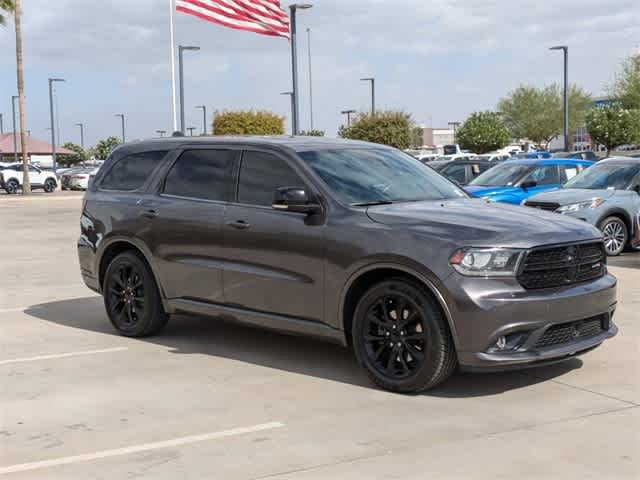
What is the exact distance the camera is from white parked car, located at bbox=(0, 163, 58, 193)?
1959 inches

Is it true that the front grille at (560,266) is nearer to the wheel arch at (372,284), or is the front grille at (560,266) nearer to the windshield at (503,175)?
the wheel arch at (372,284)

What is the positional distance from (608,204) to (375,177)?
27.5ft

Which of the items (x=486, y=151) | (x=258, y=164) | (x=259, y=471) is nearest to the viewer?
(x=259, y=471)

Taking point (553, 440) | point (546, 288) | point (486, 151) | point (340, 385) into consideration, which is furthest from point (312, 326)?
point (486, 151)

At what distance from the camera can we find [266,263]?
701 cm

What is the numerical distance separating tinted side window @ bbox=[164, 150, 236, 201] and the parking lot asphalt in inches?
52.0

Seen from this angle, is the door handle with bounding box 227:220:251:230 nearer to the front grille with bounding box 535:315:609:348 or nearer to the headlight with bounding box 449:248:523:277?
the headlight with bounding box 449:248:523:277

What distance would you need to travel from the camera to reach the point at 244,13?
23594 mm

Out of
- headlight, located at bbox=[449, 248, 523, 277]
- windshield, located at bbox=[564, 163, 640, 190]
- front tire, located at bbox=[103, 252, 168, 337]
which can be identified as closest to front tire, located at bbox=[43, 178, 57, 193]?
windshield, located at bbox=[564, 163, 640, 190]

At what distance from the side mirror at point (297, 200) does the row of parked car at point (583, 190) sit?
320 inches

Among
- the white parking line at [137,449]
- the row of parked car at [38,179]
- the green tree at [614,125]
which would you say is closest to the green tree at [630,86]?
the green tree at [614,125]

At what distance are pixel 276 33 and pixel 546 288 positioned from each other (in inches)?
770

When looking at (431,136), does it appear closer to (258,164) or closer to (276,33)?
(276,33)

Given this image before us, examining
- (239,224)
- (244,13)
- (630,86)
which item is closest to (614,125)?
(630,86)
